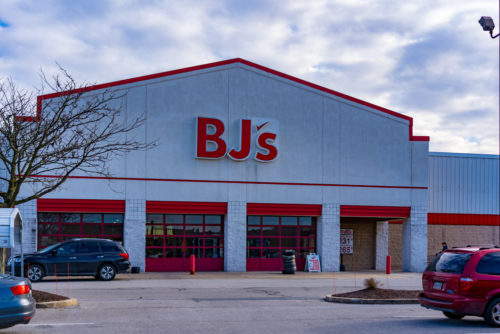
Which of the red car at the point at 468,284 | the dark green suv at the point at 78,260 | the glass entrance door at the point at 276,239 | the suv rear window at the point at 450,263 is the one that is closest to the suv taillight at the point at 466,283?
the red car at the point at 468,284

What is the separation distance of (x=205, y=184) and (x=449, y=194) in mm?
14612

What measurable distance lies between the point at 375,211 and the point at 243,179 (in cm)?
722

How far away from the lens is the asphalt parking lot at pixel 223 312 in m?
12.6

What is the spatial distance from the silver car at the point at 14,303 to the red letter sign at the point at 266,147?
68.0ft

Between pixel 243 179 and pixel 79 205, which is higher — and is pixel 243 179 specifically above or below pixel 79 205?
above

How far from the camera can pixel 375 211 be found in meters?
33.3

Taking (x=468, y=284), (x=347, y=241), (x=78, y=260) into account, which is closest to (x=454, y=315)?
(x=468, y=284)

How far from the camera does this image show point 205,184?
31.0 m

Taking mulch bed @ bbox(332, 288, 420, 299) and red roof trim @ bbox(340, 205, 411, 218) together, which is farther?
red roof trim @ bbox(340, 205, 411, 218)

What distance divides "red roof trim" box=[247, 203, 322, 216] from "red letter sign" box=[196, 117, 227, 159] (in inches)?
121

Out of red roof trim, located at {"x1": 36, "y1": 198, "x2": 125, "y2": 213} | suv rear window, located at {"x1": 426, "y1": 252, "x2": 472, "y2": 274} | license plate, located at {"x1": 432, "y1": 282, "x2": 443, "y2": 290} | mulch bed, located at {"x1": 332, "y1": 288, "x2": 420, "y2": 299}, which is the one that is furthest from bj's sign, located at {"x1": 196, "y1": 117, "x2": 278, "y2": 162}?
license plate, located at {"x1": 432, "y1": 282, "x2": 443, "y2": 290}

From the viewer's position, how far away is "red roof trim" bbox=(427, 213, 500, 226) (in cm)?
3662

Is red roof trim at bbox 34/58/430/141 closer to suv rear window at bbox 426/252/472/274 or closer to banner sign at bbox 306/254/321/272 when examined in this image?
banner sign at bbox 306/254/321/272

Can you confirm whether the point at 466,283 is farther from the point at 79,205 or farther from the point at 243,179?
the point at 79,205
